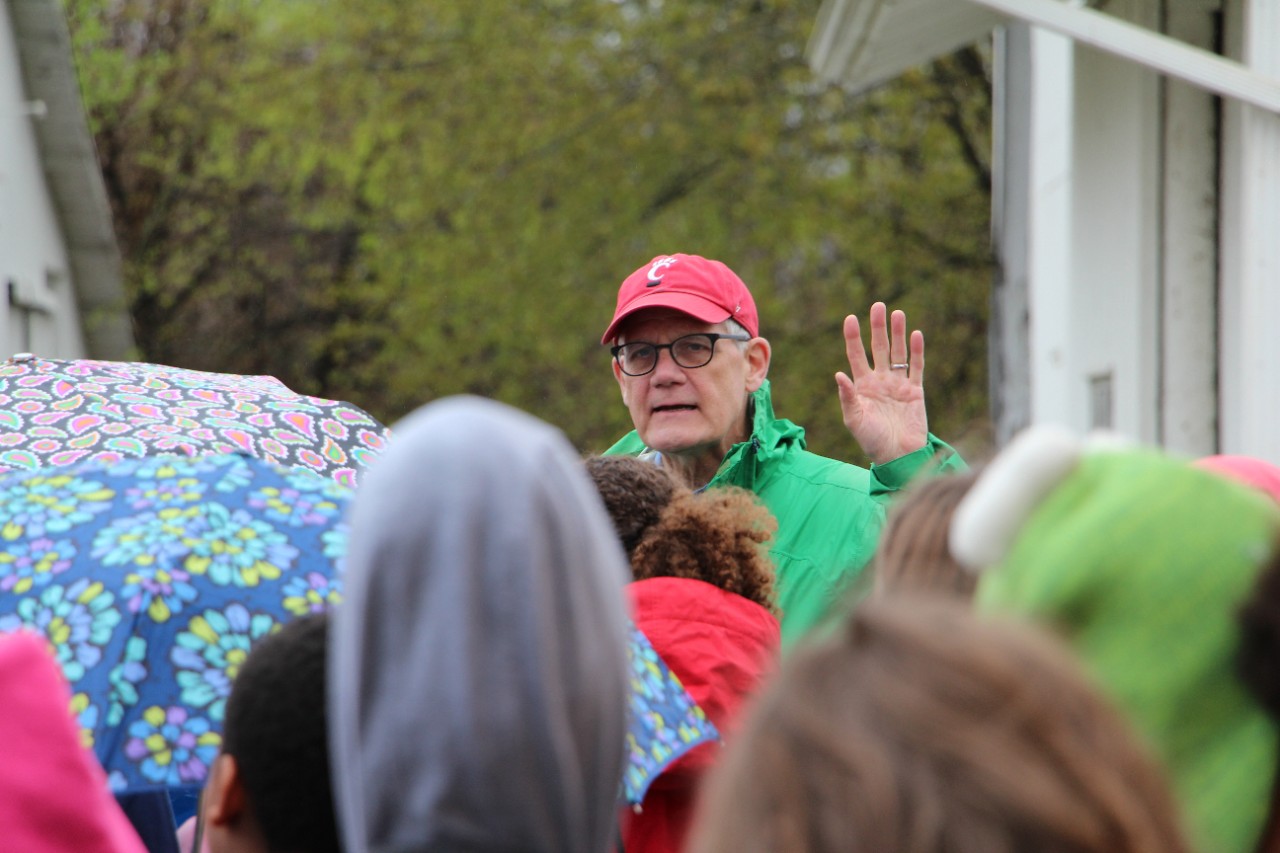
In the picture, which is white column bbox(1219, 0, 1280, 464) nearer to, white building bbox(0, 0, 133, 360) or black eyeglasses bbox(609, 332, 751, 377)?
black eyeglasses bbox(609, 332, 751, 377)

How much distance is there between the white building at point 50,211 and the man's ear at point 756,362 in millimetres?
9990

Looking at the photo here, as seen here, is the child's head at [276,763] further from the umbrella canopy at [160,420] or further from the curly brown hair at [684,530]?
the umbrella canopy at [160,420]

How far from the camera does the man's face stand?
377cm

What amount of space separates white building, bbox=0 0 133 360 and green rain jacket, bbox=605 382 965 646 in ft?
33.6

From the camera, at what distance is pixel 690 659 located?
2.50 meters

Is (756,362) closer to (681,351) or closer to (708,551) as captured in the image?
(681,351)

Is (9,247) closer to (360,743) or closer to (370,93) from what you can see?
(370,93)

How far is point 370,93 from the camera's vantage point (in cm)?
1463

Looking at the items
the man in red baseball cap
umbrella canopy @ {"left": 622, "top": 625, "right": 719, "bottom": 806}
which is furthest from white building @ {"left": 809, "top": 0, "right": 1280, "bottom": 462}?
umbrella canopy @ {"left": 622, "top": 625, "right": 719, "bottom": 806}

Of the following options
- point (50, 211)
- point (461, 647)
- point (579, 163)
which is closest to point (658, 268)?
point (461, 647)

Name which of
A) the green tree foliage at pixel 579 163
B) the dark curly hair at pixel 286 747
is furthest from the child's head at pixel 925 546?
the green tree foliage at pixel 579 163

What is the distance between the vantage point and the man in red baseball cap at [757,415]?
11.5 feet

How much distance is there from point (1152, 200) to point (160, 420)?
448cm

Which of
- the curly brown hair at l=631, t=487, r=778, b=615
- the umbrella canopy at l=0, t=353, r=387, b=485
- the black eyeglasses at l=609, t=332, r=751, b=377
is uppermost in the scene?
the umbrella canopy at l=0, t=353, r=387, b=485
